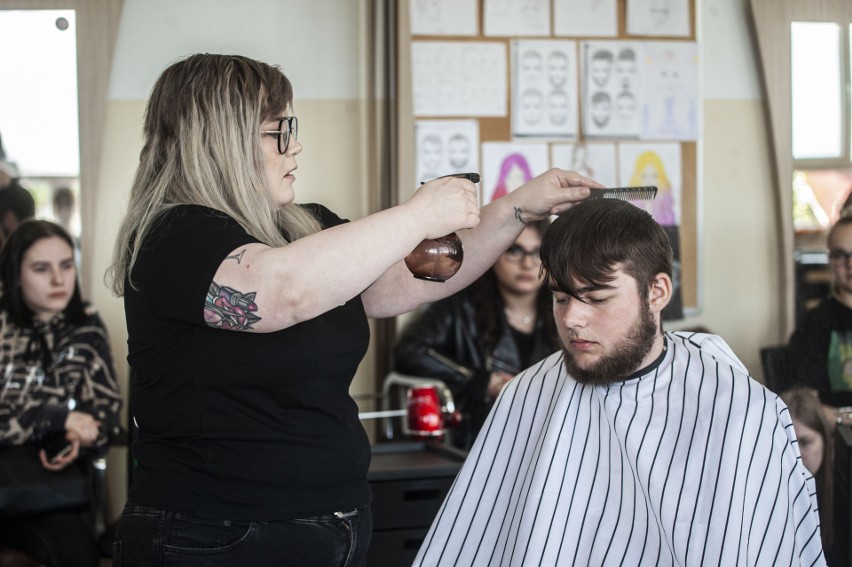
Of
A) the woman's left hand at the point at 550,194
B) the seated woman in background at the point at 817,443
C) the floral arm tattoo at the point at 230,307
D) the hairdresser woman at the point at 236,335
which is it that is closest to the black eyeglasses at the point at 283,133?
the hairdresser woman at the point at 236,335

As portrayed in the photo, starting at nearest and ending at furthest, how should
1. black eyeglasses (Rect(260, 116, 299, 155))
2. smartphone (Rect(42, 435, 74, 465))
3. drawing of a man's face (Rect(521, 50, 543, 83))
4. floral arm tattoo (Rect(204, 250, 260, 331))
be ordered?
floral arm tattoo (Rect(204, 250, 260, 331)), black eyeglasses (Rect(260, 116, 299, 155)), smartphone (Rect(42, 435, 74, 465)), drawing of a man's face (Rect(521, 50, 543, 83))

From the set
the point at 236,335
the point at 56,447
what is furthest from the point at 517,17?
the point at 236,335

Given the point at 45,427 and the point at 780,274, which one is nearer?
the point at 45,427

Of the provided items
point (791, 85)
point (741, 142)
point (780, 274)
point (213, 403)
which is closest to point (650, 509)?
point (213, 403)

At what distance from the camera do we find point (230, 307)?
4.20 feet

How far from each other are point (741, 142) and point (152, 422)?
102 inches

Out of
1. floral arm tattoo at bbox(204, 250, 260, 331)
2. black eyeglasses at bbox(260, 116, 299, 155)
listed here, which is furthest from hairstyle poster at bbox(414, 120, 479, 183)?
floral arm tattoo at bbox(204, 250, 260, 331)

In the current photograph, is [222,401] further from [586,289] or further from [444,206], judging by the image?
[586,289]

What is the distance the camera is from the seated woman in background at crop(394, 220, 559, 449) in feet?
10.4

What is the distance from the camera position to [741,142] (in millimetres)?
3377

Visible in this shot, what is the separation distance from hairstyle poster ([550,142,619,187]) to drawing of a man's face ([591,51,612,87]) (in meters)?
0.24

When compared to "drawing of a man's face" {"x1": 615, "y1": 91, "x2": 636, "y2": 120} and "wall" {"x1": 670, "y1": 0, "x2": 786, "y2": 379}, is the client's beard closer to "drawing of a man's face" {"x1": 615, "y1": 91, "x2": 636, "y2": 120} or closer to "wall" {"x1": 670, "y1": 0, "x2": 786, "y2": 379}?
"wall" {"x1": 670, "y1": 0, "x2": 786, "y2": 379}

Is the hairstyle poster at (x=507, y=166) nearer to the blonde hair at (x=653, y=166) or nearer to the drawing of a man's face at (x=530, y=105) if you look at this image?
the drawing of a man's face at (x=530, y=105)

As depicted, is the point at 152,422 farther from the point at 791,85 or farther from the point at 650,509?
the point at 791,85
